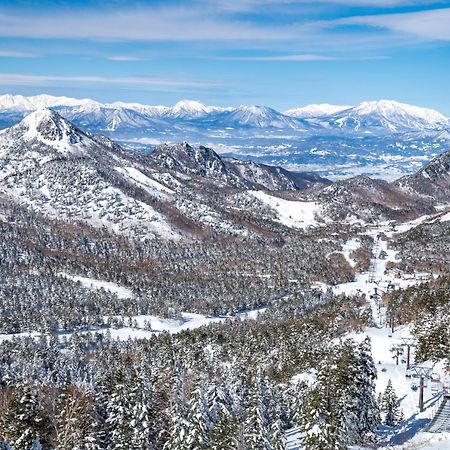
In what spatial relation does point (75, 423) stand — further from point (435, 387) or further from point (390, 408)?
point (435, 387)

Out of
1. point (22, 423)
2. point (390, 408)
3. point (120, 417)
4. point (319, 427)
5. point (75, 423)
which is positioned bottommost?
point (390, 408)

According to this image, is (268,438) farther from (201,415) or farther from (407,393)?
(407,393)

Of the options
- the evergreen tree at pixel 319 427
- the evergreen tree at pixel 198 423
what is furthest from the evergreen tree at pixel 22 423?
the evergreen tree at pixel 319 427

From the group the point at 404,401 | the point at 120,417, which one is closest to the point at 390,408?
the point at 404,401

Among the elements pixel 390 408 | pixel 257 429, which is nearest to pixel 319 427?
pixel 257 429

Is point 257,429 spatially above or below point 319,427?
below

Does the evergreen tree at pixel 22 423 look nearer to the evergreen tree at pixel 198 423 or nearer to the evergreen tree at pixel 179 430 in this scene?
the evergreen tree at pixel 179 430

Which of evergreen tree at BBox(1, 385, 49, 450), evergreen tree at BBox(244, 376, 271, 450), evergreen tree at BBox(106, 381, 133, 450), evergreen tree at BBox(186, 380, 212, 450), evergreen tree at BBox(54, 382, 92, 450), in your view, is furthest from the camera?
evergreen tree at BBox(106, 381, 133, 450)

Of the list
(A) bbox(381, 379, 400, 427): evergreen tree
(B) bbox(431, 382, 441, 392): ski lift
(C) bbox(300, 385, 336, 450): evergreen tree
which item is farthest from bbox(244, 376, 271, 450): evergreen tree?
(B) bbox(431, 382, 441, 392): ski lift

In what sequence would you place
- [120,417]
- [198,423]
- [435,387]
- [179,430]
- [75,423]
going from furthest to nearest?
[435,387], [120,417], [75,423], [179,430], [198,423]

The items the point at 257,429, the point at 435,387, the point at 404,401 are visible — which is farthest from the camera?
the point at 435,387

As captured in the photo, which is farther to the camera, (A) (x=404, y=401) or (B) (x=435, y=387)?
(B) (x=435, y=387)

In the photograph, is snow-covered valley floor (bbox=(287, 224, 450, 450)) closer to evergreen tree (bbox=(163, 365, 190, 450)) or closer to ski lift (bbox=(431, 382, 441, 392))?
ski lift (bbox=(431, 382, 441, 392))
